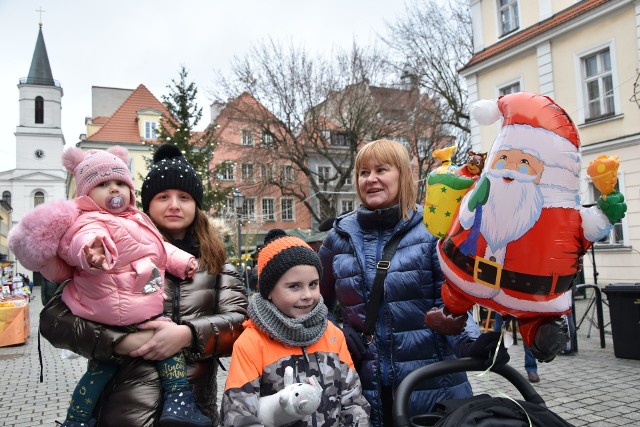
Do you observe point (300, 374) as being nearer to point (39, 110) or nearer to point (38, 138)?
point (38, 138)

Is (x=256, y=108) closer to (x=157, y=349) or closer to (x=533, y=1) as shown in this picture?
(x=533, y=1)

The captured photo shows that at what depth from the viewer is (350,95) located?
23.8 metres

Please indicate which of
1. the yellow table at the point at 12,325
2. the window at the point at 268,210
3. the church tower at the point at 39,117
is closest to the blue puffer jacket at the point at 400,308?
the yellow table at the point at 12,325

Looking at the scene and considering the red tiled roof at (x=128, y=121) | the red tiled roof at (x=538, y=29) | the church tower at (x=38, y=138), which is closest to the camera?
the red tiled roof at (x=538, y=29)

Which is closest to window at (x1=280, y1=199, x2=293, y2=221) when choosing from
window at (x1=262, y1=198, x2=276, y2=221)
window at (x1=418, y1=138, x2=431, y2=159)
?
window at (x1=262, y1=198, x2=276, y2=221)

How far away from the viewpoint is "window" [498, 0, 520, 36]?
1703cm

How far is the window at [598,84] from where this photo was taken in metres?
14.2

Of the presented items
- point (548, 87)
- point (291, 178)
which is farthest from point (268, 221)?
point (548, 87)

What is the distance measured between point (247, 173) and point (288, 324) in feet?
80.7

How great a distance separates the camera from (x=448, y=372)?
1.58 m

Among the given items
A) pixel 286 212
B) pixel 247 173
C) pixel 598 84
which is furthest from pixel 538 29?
pixel 286 212

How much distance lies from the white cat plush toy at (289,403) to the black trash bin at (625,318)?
665 cm

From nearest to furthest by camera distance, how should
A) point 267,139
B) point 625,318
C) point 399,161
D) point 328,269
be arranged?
1. point 399,161
2. point 328,269
3. point 625,318
4. point 267,139

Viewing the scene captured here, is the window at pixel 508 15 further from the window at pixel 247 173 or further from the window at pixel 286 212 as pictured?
the window at pixel 286 212
